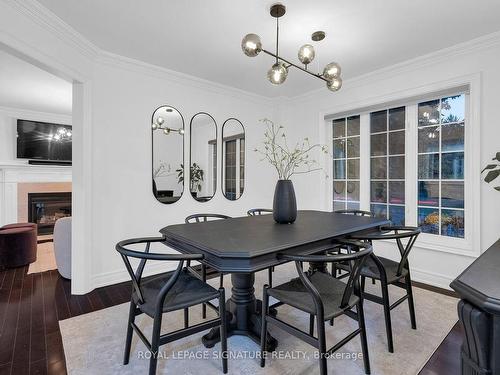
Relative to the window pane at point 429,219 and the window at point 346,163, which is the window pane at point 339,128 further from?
the window pane at point 429,219

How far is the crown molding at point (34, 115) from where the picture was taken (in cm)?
509

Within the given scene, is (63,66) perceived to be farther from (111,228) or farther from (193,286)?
(193,286)

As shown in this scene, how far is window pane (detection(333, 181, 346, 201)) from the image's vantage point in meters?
4.15

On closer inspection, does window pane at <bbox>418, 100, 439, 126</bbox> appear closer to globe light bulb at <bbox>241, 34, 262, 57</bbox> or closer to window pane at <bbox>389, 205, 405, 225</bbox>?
window pane at <bbox>389, 205, 405, 225</bbox>

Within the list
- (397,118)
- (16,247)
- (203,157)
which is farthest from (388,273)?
(16,247)

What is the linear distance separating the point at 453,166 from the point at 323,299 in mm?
2478

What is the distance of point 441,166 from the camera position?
3.17 metres

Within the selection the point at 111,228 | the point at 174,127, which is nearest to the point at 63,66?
the point at 174,127

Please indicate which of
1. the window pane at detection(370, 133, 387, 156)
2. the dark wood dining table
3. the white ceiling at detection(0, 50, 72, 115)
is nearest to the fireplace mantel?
the white ceiling at detection(0, 50, 72, 115)

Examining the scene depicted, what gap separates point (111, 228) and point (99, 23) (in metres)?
2.02

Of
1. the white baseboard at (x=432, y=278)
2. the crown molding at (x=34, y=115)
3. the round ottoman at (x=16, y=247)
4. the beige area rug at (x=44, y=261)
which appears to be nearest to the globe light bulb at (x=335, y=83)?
the white baseboard at (x=432, y=278)

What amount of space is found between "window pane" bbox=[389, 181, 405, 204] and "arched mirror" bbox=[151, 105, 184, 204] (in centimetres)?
271

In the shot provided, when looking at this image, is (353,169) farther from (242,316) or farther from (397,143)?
(242,316)

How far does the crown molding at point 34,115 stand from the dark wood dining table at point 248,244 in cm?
429
